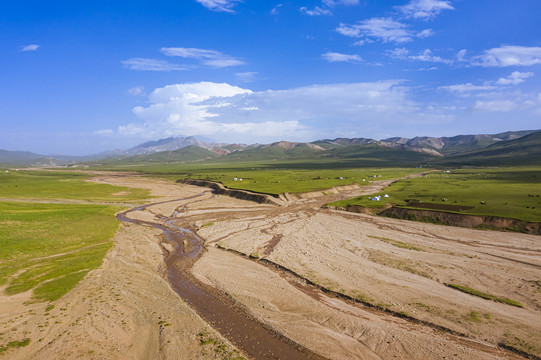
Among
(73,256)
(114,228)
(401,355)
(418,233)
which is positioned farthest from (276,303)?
(114,228)

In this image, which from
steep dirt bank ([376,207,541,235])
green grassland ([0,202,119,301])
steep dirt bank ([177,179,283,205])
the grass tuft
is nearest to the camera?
the grass tuft

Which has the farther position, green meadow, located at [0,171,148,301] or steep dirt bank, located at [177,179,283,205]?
steep dirt bank, located at [177,179,283,205]

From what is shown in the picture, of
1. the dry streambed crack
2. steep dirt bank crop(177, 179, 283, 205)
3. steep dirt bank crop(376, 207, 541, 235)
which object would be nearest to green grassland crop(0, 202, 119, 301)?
the dry streambed crack

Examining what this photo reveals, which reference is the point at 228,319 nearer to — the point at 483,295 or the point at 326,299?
the point at 326,299

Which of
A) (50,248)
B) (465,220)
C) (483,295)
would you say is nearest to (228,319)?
(483,295)

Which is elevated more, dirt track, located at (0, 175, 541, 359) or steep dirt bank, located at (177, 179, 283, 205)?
steep dirt bank, located at (177, 179, 283, 205)

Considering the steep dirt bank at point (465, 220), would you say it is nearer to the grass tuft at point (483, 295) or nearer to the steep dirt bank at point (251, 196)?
the grass tuft at point (483, 295)

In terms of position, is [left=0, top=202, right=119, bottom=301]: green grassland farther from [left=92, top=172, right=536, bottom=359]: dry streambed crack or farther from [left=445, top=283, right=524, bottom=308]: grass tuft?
[left=445, top=283, right=524, bottom=308]: grass tuft
